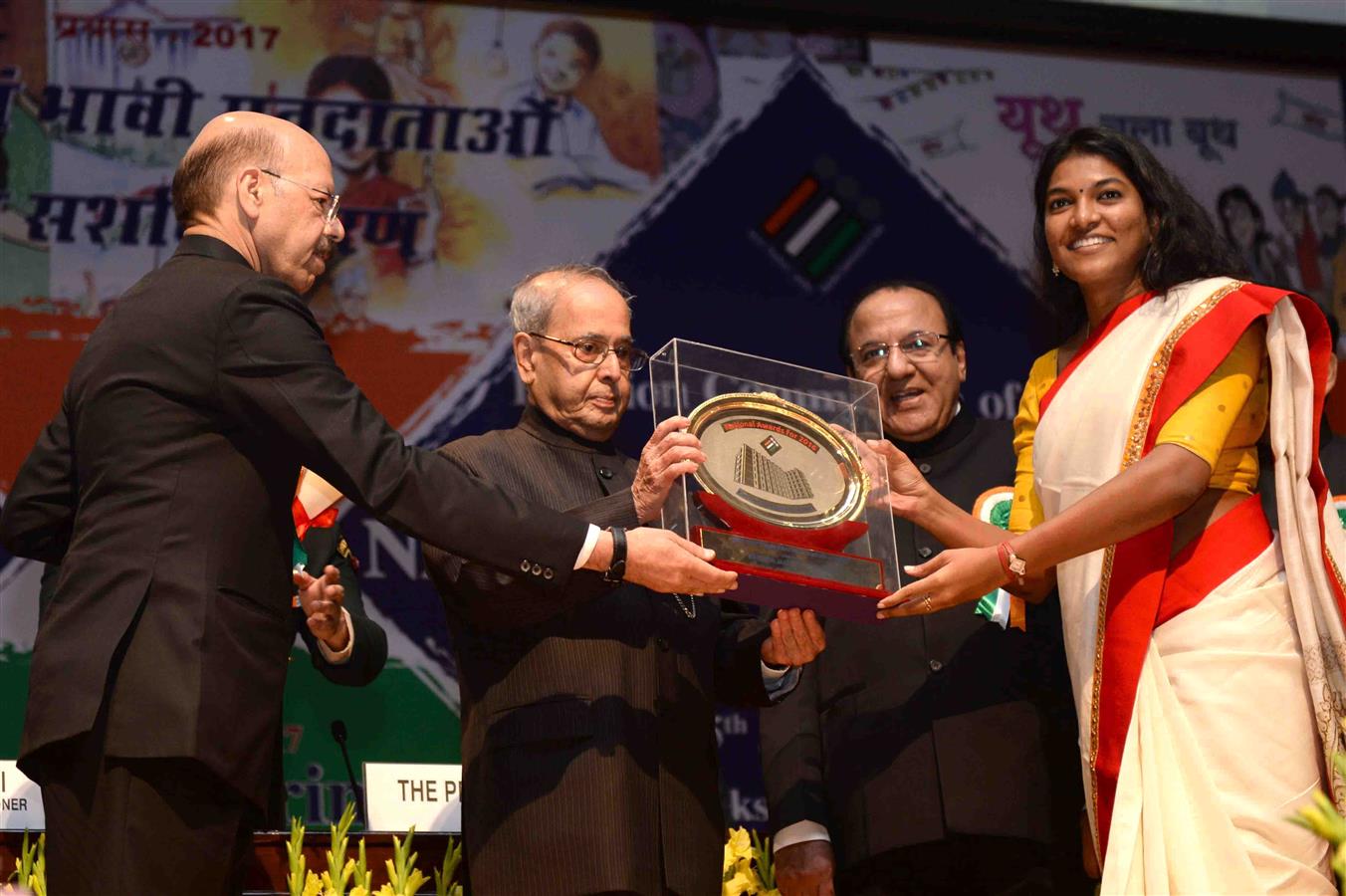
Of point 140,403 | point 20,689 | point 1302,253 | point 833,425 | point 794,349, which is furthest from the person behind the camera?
point 1302,253

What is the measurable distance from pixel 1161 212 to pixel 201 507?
1.73 m

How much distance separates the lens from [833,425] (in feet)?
9.57

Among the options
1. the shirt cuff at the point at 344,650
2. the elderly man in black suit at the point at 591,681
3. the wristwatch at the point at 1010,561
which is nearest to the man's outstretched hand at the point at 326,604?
the shirt cuff at the point at 344,650

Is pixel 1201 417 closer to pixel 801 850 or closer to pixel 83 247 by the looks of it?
pixel 801 850

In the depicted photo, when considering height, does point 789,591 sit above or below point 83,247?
below

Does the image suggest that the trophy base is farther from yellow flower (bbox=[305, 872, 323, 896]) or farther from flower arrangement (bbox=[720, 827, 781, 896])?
yellow flower (bbox=[305, 872, 323, 896])

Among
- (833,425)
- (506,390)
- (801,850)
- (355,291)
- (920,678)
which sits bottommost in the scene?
(801,850)

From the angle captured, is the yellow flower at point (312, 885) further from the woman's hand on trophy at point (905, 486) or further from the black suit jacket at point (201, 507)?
the woman's hand on trophy at point (905, 486)

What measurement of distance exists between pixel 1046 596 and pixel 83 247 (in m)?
2.83

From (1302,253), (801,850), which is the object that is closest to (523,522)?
(801,850)

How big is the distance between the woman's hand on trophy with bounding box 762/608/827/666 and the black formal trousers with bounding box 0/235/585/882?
51 cm

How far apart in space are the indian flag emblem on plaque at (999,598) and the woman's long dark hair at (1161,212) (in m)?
0.54

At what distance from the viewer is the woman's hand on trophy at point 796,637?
2914 millimetres

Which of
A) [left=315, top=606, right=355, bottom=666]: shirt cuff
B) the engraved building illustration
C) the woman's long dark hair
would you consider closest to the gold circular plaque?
the engraved building illustration
